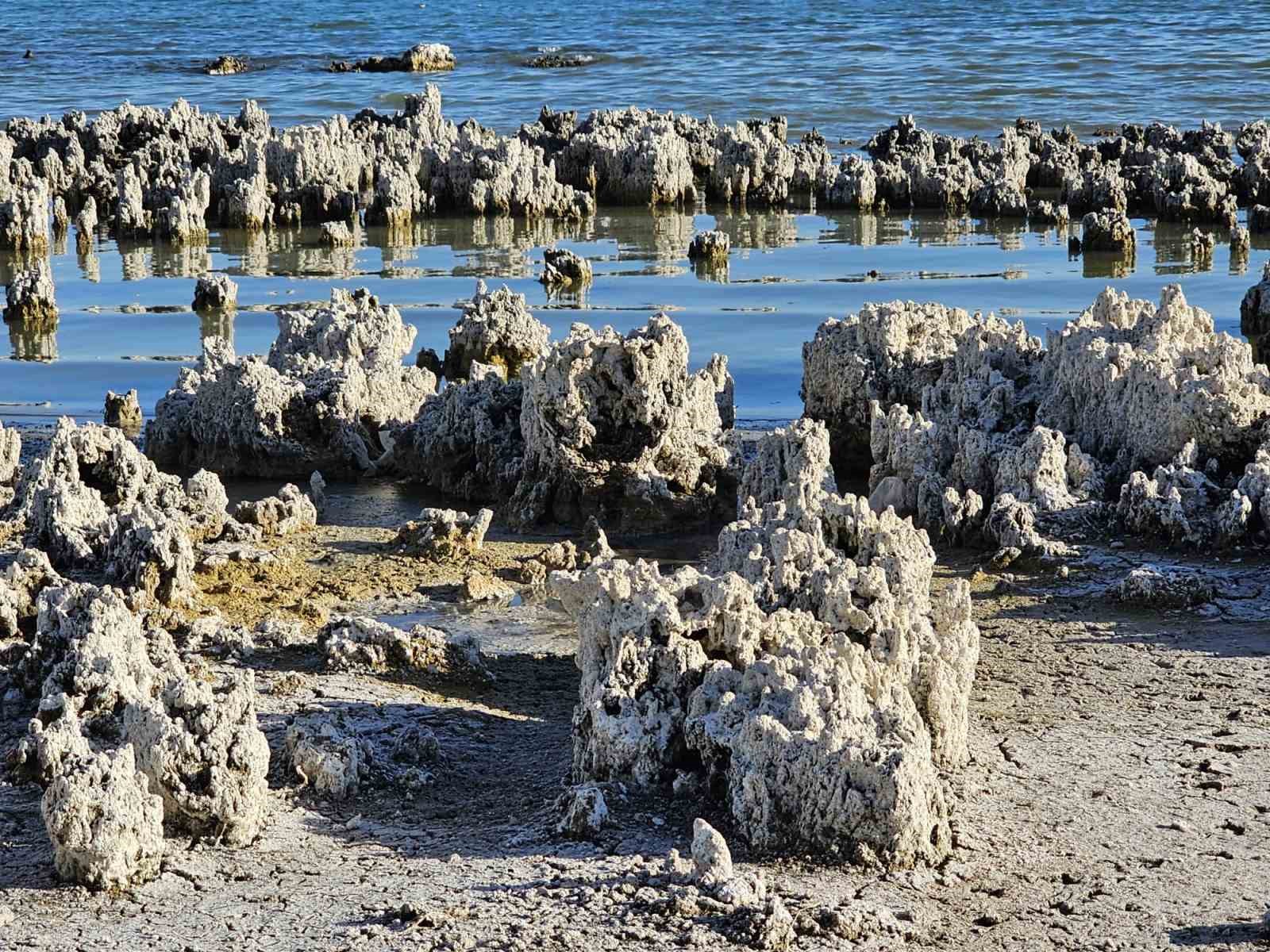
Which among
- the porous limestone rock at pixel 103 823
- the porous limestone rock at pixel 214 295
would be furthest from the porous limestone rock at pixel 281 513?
the porous limestone rock at pixel 214 295

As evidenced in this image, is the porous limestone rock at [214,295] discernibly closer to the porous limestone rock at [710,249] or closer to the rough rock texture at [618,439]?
the porous limestone rock at [710,249]

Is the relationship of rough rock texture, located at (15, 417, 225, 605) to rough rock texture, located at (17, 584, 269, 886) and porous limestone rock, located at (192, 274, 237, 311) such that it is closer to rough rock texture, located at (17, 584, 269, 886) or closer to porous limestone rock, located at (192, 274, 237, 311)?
rough rock texture, located at (17, 584, 269, 886)

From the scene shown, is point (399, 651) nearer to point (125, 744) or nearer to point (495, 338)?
point (125, 744)

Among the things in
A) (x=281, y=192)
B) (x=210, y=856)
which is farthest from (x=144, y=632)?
(x=281, y=192)

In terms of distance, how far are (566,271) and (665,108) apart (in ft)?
34.7

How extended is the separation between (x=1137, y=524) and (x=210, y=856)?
4.15 meters

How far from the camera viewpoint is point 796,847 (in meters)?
4.75

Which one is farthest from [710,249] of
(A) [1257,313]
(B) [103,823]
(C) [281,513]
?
(B) [103,823]

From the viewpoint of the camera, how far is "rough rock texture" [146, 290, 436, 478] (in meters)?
9.05

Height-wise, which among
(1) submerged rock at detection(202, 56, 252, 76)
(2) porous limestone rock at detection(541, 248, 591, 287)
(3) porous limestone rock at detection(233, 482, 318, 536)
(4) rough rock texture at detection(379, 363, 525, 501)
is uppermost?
(1) submerged rock at detection(202, 56, 252, 76)

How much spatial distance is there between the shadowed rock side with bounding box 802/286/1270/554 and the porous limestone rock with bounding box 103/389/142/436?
340 cm

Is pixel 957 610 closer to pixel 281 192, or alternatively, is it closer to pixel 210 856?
pixel 210 856

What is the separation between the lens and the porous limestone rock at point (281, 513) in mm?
7922

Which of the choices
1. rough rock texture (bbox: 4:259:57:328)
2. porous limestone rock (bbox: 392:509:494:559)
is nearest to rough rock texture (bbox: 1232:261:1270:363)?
porous limestone rock (bbox: 392:509:494:559)
